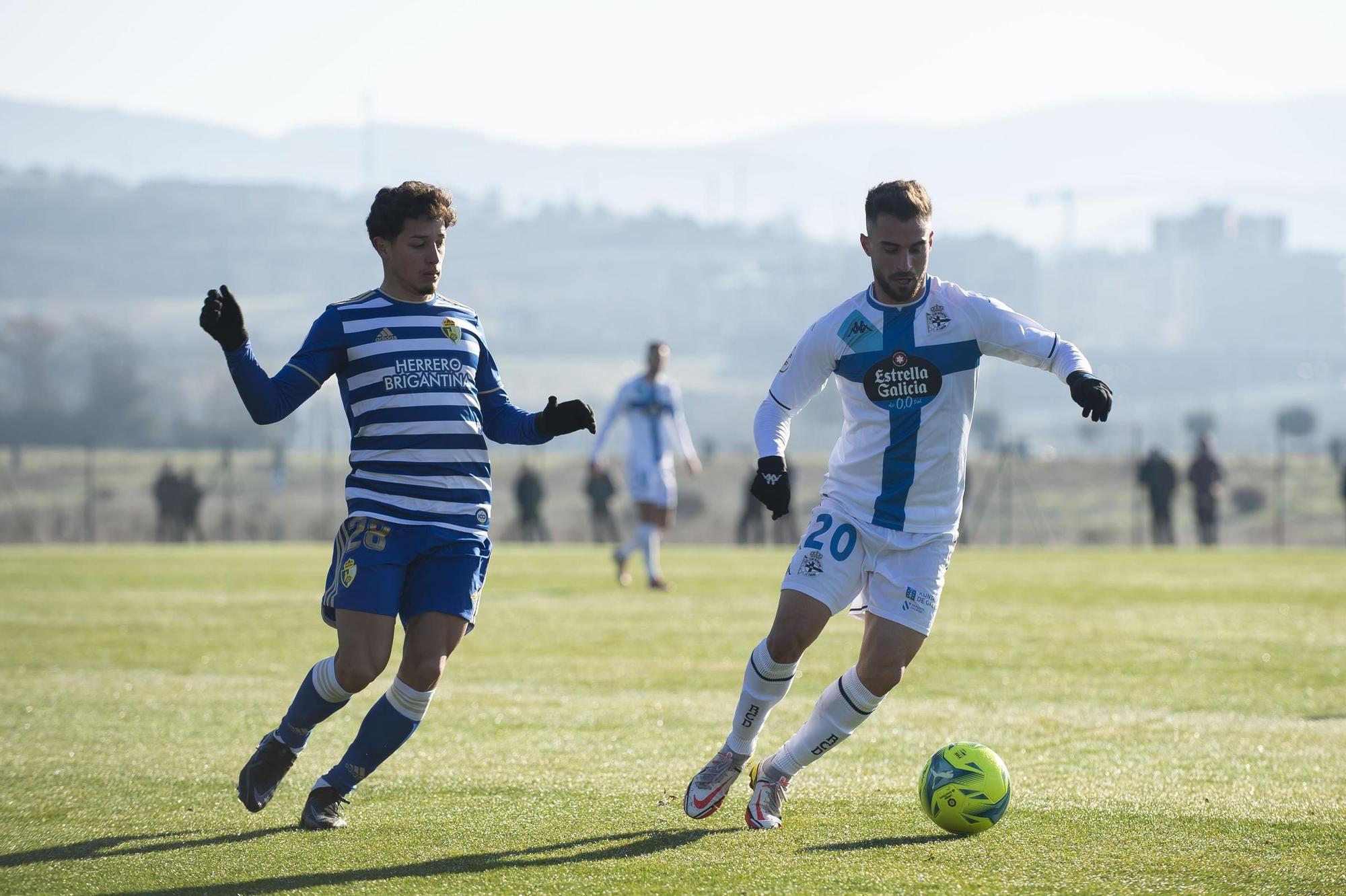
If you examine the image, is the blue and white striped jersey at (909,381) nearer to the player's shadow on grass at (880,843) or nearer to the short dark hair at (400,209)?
the player's shadow on grass at (880,843)

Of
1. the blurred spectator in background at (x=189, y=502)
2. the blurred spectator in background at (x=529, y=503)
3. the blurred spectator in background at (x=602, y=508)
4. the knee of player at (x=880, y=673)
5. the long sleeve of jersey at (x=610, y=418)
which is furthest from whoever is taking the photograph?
the blurred spectator in background at (x=529, y=503)

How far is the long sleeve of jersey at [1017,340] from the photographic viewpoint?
5547 millimetres

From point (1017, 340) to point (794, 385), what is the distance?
79 centimetres

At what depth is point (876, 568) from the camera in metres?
5.53

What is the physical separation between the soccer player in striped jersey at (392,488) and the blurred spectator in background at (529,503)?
30.6m

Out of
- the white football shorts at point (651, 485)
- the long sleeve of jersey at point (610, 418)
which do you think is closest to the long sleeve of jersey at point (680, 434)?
the white football shorts at point (651, 485)

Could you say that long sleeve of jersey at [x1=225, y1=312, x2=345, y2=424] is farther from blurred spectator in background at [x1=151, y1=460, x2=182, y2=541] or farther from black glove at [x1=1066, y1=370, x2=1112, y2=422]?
blurred spectator in background at [x1=151, y1=460, x2=182, y2=541]

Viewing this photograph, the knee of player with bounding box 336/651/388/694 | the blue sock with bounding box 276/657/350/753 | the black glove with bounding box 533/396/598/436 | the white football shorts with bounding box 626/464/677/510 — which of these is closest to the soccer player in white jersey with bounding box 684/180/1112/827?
the black glove with bounding box 533/396/598/436

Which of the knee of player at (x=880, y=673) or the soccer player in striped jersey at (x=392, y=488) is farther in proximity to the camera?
the knee of player at (x=880, y=673)

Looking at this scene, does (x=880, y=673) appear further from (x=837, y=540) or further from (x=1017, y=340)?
(x=1017, y=340)

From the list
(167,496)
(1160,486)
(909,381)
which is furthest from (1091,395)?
(167,496)

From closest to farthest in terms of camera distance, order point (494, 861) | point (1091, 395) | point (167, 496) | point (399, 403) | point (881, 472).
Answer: point (494, 861), point (1091, 395), point (399, 403), point (881, 472), point (167, 496)

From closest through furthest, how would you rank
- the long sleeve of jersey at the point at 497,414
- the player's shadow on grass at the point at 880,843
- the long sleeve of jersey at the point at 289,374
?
the player's shadow on grass at the point at 880,843 < the long sleeve of jersey at the point at 289,374 < the long sleeve of jersey at the point at 497,414

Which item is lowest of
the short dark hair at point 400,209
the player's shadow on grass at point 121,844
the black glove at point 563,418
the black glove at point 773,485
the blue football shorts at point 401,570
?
the player's shadow on grass at point 121,844
